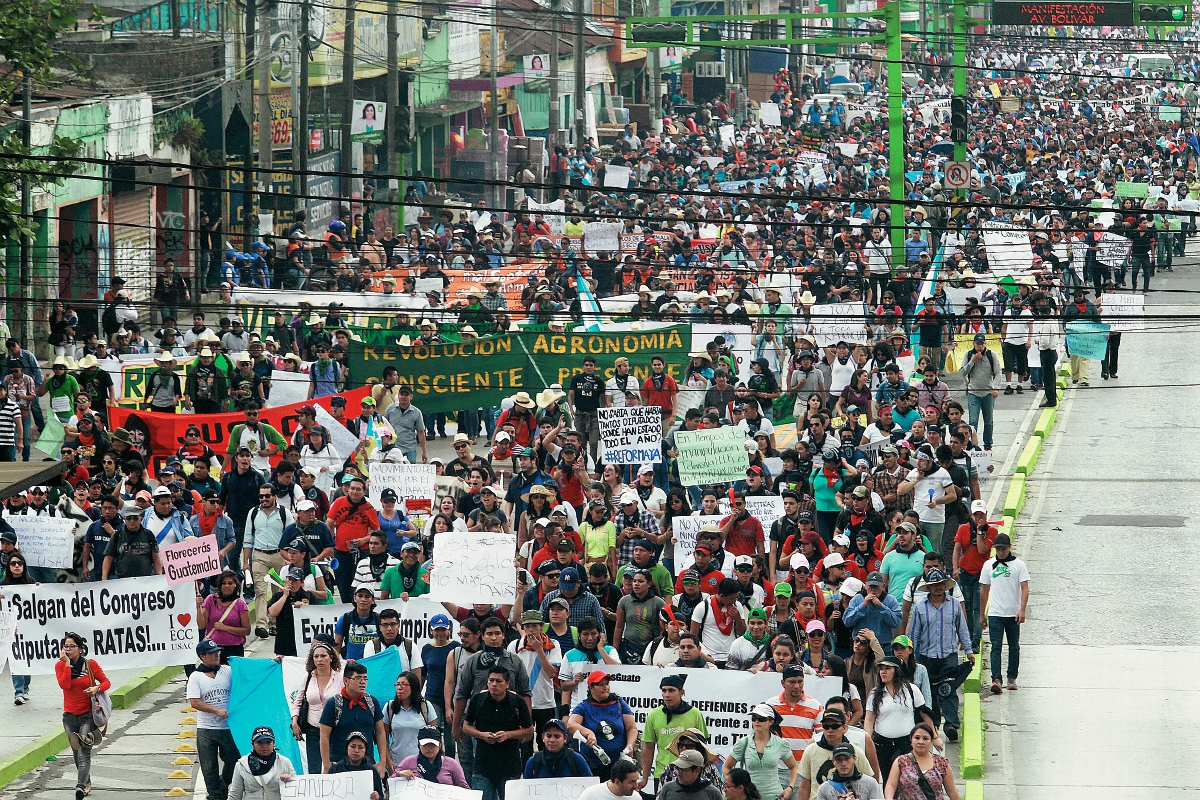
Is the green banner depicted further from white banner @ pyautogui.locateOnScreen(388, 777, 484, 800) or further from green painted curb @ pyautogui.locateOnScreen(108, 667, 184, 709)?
white banner @ pyautogui.locateOnScreen(388, 777, 484, 800)

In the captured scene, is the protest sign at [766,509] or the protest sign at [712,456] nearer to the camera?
the protest sign at [766,509]

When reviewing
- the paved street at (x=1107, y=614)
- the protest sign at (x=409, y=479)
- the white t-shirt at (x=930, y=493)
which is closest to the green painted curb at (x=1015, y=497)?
the paved street at (x=1107, y=614)

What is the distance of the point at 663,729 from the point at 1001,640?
14.1 feet

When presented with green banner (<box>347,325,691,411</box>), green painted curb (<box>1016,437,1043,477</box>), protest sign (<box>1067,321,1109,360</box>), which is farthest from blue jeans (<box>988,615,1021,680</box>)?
protest sign (<box>1067,321,1109,360</box>)

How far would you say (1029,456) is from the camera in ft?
79.9

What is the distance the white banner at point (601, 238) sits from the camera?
34281 mm

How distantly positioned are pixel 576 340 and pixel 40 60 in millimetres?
6384

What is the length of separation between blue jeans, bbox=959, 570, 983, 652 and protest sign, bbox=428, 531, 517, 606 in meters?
3.48

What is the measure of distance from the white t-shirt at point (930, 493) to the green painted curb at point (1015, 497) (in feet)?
13.0

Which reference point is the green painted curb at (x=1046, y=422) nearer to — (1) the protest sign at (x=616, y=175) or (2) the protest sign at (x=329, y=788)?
(2) the protest sign at (x=329, y=788)

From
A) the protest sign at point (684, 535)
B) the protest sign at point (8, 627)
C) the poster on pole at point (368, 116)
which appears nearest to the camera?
the protest sign at point (8, 627)

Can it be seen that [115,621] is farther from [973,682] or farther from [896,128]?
[896,128]

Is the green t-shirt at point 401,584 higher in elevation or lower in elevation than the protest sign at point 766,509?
lower

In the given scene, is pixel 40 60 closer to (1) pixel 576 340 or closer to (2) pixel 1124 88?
(1) pixel 576 340
